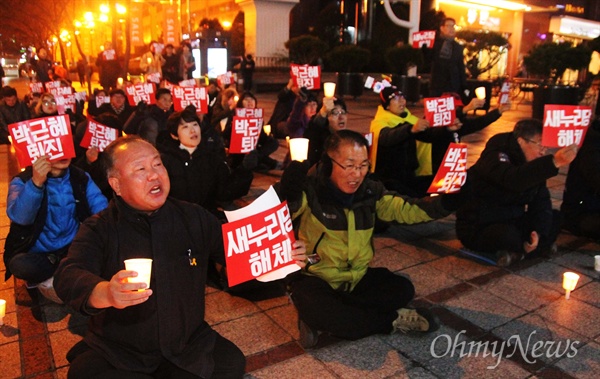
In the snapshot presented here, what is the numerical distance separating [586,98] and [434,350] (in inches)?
655

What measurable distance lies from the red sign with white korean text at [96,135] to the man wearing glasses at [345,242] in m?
3.13

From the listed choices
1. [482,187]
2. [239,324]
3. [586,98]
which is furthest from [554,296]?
[586,98]

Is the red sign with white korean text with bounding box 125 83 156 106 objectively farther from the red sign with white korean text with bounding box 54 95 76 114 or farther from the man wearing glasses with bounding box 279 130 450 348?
the man wearing glasses with bounding box 279 130 450 348

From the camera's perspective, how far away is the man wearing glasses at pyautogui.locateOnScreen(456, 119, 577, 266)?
4.55m

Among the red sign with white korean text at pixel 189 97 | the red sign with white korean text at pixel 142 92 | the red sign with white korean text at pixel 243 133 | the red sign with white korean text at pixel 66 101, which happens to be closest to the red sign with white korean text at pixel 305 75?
the red sign with white korean text at pixel 189 97

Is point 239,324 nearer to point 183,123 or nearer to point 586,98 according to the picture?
point 183,123

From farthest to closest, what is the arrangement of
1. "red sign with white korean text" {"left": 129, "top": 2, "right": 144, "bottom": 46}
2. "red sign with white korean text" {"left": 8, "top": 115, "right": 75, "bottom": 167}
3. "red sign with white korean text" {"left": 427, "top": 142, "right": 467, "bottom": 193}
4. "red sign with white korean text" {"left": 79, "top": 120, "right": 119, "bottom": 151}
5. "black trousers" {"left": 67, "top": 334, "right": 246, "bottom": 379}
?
"red sign with white korean text" {"left": 129, "top": 2, "right": 144, "bottom": 46} → "red sign with white korean text" {"left": 79, "top": 120, "right": 119, "bottom": 151} → "red sign with white korean text" {"left": 8, "top": 115, "right": 75, "bottom": 167} → "red sign with white korean text" {"left": 427, "top": 142, "right": 467, "bottom": 193} → "black trousers" {"left": 67, "top": 334, "right": 246, "bottom": 379}

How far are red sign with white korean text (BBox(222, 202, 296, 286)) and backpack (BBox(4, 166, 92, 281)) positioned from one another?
1.68 metres

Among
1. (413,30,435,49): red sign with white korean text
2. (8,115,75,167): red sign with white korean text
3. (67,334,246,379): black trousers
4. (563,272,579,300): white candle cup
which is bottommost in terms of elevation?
(563,272,579,300): white candle cup

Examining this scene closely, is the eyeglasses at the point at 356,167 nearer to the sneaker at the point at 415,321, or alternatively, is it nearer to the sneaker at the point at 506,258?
the sneaker at the point at 415,321

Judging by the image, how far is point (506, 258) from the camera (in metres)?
4.81

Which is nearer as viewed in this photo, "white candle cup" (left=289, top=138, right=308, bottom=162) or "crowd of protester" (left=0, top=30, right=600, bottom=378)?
"crowd of protester" (left=0, top=30, right=600, bottom=378)

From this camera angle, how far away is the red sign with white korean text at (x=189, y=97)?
848 centimetres

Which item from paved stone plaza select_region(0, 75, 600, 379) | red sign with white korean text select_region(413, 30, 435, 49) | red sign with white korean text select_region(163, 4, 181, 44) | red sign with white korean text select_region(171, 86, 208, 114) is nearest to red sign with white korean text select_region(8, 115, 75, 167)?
paved stone plaza select_region(0, 75, 600, 379)
